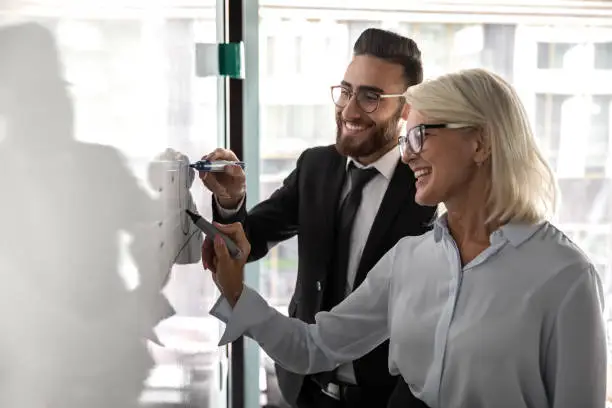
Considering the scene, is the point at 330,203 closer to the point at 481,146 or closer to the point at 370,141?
the point at 370,141

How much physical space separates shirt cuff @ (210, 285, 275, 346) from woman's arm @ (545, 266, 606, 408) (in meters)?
0.52

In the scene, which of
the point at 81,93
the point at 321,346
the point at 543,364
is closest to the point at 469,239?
the point at 543,364

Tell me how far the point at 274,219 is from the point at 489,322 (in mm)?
713

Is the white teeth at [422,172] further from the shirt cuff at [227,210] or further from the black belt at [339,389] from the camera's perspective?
the black belt at [339,389]

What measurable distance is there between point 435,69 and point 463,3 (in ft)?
0.73

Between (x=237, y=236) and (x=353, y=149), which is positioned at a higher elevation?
(x=353, y=149)

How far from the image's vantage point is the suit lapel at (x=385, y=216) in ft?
5.11

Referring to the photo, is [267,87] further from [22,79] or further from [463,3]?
[22,79]

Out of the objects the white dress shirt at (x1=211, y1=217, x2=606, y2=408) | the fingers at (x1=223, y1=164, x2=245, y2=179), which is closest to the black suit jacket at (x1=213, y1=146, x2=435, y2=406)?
the fingers at (x1=223, y1=164, x2=245, y2=179)

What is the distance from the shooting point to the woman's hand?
4.07ft

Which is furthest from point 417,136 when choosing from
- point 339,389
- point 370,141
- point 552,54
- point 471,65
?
point 552,54

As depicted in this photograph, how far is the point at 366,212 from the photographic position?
163 centimetres

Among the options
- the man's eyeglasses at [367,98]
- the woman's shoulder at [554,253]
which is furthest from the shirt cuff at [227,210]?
the woman's shoulder at [554,253]

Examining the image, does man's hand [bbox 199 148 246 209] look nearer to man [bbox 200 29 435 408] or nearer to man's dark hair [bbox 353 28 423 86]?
man [bbox 200 29 435 408]
